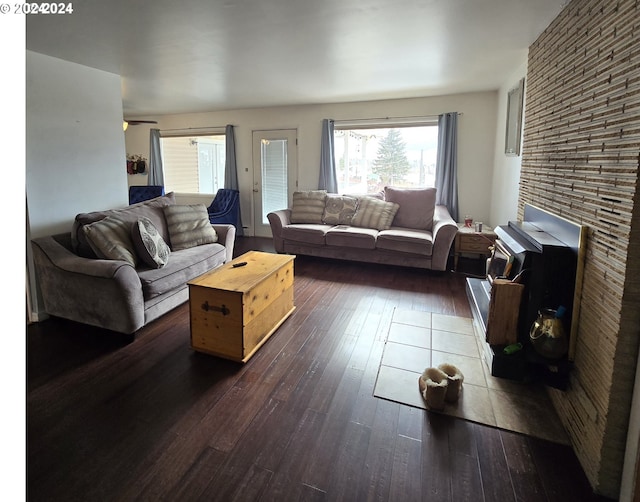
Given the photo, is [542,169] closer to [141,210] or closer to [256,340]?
[256,340]

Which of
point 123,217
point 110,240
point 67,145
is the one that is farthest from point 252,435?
point 67,145

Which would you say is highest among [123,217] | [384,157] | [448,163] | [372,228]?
[384,157]

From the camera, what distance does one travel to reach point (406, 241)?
423cm

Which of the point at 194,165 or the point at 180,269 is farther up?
the point at 194,165

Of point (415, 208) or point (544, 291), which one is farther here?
point (415, 208)

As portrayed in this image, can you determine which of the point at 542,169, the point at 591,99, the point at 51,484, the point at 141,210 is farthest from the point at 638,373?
the point at 141,210

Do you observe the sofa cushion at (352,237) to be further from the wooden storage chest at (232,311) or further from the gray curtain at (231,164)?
the gray curtain at (231,164)

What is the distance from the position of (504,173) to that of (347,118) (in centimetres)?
247

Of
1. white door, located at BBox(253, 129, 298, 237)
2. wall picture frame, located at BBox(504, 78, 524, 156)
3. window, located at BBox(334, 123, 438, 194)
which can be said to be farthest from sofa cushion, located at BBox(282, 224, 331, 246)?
wall picture frame, located at BBox(504, 78, 524, 156)

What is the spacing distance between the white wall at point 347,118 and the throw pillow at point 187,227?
2535 millimetres

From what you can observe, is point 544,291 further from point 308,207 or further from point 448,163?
point 308,207

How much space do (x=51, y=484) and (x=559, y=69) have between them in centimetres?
344

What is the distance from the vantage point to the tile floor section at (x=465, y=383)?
1856 mm
